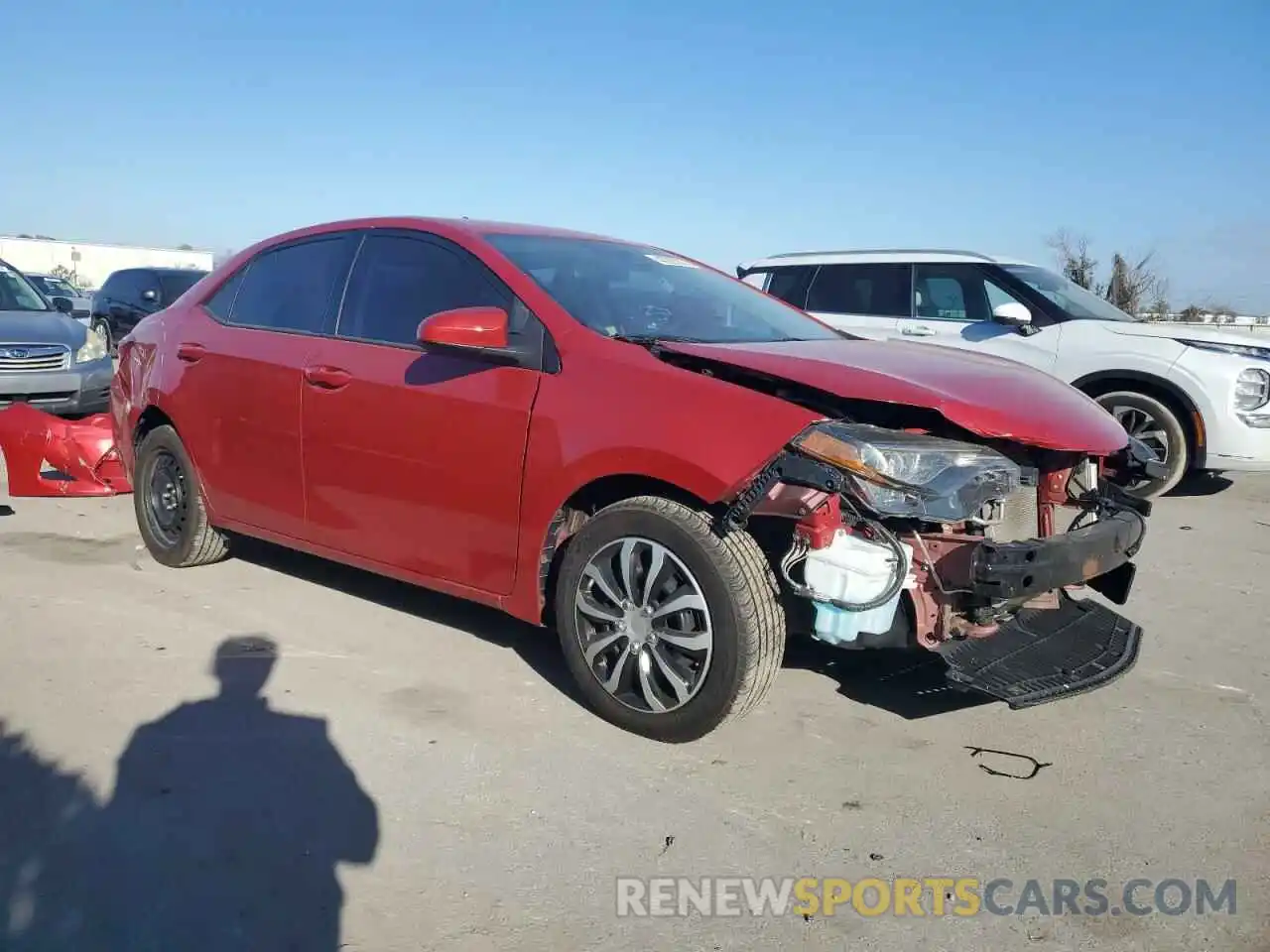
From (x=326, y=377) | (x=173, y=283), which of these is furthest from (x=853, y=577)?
(x=173, y=283)

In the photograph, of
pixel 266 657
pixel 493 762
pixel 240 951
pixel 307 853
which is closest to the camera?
pixel 240 951

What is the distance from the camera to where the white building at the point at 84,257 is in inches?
2263

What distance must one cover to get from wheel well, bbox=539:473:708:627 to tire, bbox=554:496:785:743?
58mm

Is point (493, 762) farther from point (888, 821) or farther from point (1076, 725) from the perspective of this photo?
point (1076, 725)

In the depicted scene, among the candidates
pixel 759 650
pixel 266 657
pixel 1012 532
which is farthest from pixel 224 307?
pixel 1012 532

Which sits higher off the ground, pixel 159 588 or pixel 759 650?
pixel 759 650

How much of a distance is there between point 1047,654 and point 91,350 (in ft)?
29.2

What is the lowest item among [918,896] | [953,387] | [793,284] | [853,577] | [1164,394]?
[918,896]

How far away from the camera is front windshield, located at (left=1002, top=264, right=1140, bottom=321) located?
831 centimetres

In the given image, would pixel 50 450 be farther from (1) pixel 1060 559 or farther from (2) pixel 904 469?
(1) pixel 1060 559

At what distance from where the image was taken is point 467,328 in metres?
3.51

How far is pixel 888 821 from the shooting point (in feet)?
9.82

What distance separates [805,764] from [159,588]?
10.8ft

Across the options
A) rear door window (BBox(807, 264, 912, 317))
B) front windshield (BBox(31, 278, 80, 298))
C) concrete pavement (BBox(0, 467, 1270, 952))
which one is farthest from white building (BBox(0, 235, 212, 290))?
concrete pavement (BBox(0, 467, 1270, 952))
